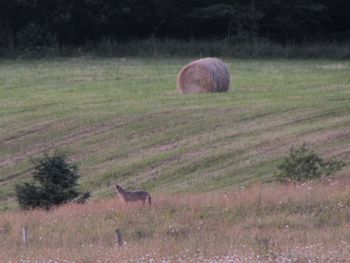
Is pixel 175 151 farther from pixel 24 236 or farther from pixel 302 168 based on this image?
pixel 24 236

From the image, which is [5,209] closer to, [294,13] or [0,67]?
[0,67]

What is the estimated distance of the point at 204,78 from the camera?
34.9 m

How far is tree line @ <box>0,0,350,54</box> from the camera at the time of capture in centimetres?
5981

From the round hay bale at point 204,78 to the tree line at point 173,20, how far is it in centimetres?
2358

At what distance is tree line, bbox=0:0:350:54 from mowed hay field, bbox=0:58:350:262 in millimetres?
9405

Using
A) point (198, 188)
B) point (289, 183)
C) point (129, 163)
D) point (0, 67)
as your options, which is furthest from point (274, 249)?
point (0, 67)

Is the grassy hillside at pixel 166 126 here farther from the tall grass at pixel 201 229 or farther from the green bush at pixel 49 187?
the tall grass at pixel 201 229

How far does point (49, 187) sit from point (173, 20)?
45743mm

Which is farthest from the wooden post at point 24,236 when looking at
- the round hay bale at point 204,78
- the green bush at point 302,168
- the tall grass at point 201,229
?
the round hay bale at point 204,78

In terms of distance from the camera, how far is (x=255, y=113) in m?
29.7

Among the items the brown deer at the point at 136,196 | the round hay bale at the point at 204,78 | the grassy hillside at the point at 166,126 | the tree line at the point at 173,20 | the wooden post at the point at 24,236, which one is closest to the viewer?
the wooden post at the point at 24,236

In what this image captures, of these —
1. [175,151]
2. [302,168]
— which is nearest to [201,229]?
[302,168]

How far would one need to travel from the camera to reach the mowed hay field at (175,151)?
13812 millimetres

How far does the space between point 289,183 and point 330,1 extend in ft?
146
